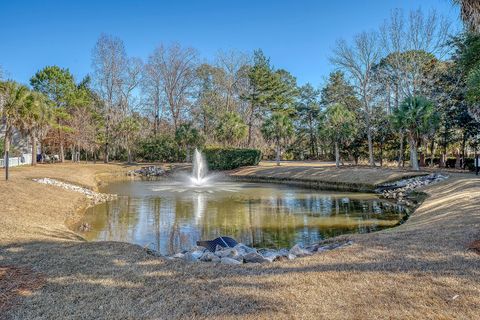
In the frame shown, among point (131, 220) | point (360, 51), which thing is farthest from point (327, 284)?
point (360, 51)

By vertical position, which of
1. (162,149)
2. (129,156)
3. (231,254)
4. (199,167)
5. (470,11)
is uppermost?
(470,11)

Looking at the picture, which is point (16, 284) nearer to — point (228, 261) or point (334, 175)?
point (228, 261)

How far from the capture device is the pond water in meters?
9.90

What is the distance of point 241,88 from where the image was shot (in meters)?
45.6

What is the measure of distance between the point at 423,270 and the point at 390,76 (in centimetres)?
3122

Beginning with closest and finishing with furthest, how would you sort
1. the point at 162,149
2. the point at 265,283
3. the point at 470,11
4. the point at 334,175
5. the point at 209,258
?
the point at 265,283, the point at 209,258, the point at 470,11, the point at 334,175, the point at 162,149

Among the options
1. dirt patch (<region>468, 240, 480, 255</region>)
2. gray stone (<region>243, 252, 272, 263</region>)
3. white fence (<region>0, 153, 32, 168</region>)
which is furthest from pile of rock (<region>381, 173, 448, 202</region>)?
white fence (<region>0, 153, 32, 168</region>)

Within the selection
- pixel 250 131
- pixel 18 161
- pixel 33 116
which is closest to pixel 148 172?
pixel 33 116

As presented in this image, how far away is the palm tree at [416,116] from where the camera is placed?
2209 centimetres

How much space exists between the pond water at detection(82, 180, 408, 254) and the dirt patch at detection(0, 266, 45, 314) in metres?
3.81

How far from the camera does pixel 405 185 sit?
19.4 meters

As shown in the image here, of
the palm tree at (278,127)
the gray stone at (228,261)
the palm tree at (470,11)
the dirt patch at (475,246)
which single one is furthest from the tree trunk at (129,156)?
the dirt patch at (475,246)

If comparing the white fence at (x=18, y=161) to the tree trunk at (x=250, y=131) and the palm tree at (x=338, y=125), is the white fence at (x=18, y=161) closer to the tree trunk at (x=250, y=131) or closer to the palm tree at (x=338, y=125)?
the tree trunk at (x=250, y=131)

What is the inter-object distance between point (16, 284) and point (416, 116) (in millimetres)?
23275
